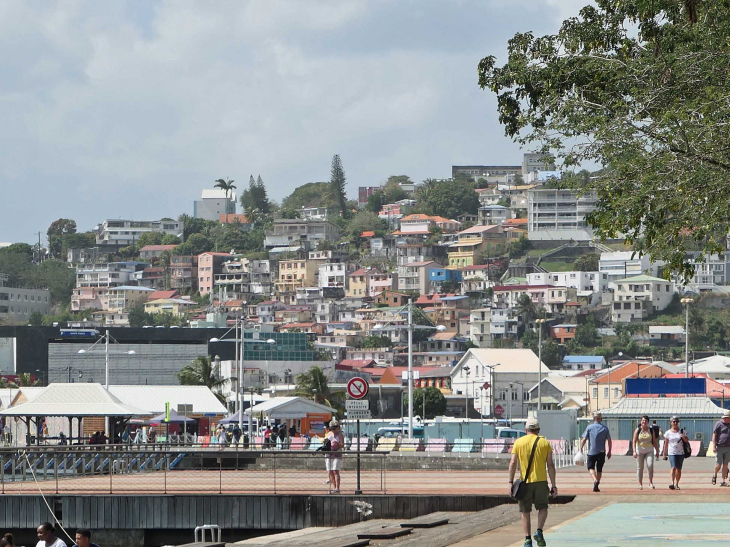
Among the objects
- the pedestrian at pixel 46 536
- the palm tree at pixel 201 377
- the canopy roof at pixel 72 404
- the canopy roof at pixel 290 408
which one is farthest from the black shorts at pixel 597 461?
the palm tree at pixel 201 377

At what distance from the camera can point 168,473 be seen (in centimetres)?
2542

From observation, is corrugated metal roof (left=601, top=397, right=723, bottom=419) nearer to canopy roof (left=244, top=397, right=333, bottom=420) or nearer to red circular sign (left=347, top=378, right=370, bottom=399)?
canopy roof (left=244, top=397, right=333, bottom=420)

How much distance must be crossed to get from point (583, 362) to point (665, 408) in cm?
12990

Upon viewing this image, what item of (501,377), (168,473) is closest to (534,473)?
(168,473)

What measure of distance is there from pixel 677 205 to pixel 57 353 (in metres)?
111

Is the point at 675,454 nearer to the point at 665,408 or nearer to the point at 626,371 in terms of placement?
the point at 665,408

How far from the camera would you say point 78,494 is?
24.9 metres

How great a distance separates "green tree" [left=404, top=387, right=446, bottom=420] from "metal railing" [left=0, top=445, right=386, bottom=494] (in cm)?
11118

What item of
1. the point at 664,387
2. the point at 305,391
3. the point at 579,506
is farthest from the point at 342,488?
the point at 305,391

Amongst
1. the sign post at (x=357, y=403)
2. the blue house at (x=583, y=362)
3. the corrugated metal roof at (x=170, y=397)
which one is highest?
the sign post at (x=357, y=403)

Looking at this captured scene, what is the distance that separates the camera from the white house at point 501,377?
144375 millimetres

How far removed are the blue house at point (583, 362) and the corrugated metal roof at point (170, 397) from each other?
129540 mm

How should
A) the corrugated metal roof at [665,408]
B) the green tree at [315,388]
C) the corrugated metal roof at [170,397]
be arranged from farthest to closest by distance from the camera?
the green tree at [315,388] < the corrugated metal roof at [665,408] < the corrugated metal roof at [170,397]

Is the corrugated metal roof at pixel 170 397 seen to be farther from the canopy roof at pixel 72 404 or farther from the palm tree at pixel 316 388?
the palm tree at pixel 316 388
